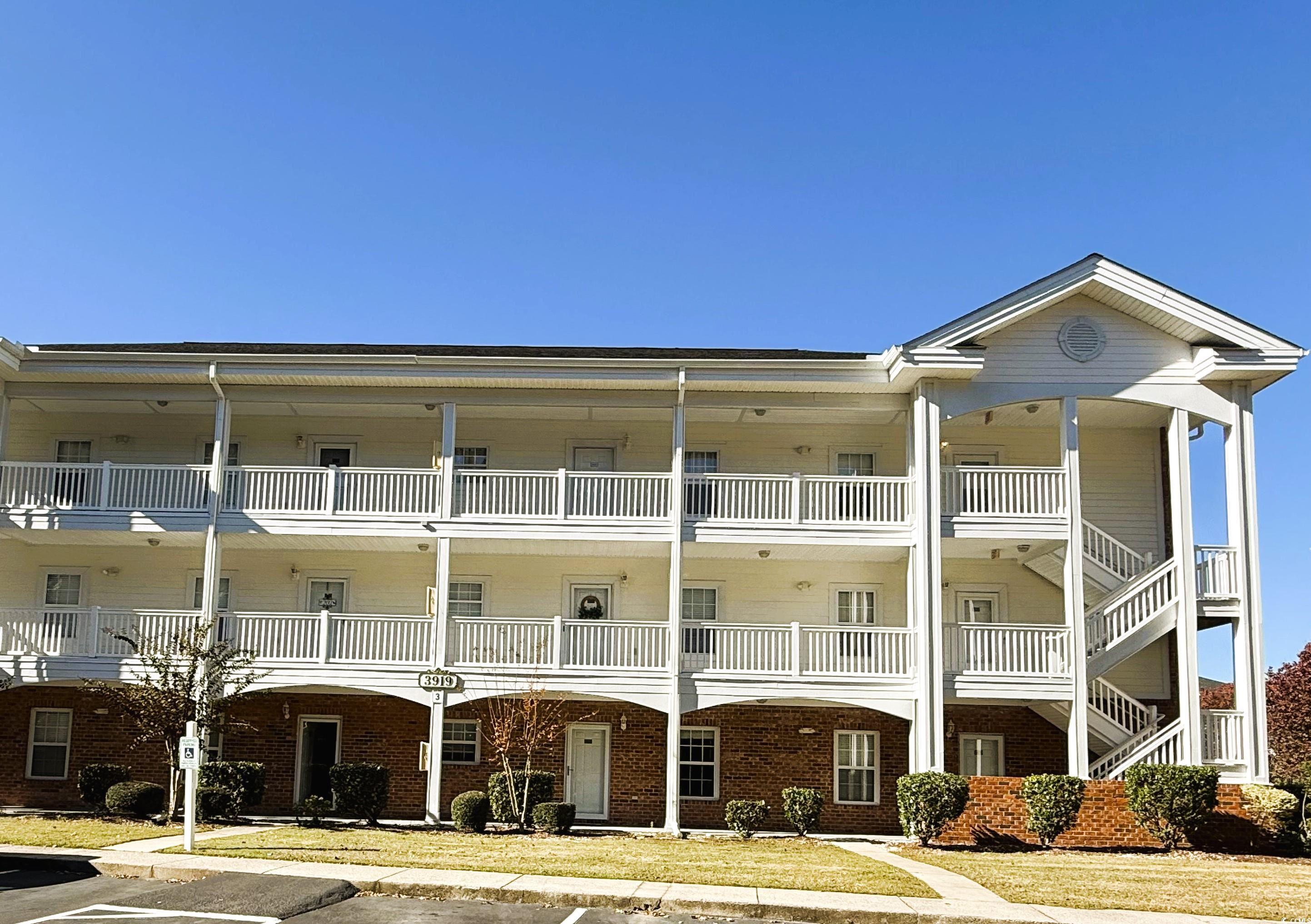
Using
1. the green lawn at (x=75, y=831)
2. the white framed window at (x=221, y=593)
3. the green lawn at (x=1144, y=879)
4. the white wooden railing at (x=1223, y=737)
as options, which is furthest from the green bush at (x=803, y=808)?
the white framed window at (x=221, y=593)

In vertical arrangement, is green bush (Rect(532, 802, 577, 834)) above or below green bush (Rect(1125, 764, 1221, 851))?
below

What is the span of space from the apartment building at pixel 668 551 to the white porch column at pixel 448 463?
0.06 m

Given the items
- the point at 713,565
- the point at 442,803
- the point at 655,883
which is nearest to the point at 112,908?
the point at 655,883

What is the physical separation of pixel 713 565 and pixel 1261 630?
9.62 metres

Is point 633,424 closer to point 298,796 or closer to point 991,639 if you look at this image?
point 991,639

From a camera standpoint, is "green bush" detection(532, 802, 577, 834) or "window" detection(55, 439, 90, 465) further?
"window" detection(55, 439, 90, 465)

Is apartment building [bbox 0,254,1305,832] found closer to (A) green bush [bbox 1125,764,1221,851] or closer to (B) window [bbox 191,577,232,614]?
(B) window [bbox 191,577,232,614]

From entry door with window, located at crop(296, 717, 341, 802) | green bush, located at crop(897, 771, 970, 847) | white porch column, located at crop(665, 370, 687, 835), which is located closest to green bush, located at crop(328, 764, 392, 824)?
entry door with window, located at crop(296, 717, 341, 802)

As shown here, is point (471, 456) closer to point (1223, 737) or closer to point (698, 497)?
point (698, 497)

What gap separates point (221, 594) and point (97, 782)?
4.63m

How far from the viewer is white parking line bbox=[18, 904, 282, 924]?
11594 mm

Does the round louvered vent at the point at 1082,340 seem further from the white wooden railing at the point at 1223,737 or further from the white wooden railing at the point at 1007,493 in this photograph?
the white wooden railing at the point at 1223,737

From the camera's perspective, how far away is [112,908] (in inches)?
480

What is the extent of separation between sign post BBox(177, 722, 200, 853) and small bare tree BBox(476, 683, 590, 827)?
537 centimetres
